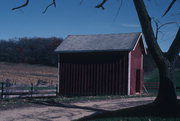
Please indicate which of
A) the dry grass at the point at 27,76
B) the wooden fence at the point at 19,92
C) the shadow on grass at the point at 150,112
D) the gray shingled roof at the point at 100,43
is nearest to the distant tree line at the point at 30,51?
the dry grass at the point at 27,76

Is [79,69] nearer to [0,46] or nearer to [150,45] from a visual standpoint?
[150,45]

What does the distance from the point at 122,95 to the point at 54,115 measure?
36.1 ft

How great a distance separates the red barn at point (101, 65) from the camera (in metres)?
24.1

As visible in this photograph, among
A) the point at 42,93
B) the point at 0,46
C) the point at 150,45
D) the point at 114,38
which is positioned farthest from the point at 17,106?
the point at 0,46

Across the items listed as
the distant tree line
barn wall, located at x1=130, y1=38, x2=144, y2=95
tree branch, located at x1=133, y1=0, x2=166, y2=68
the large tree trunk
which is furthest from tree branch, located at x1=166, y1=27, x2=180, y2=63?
the distant tree line

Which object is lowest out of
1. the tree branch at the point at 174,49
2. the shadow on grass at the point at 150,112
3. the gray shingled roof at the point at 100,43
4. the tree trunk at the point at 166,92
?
the shadow on grass at the point at 150,112

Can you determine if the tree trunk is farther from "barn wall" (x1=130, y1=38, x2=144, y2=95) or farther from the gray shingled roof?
"barn wall" (x1=130, y1=38, x2=144, y2=95)

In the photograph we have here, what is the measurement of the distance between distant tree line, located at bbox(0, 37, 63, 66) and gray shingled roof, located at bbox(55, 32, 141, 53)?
1904 inches

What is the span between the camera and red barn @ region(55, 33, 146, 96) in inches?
949

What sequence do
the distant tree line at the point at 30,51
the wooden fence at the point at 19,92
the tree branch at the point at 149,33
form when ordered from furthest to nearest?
the distant tree line at the point at 30,51 → the wooden fence at the point at 19,92 → the tree branch at the point at 149,33

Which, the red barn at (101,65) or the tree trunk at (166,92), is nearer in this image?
the tree trunk at (166,92)

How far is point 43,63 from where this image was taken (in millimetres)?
78562

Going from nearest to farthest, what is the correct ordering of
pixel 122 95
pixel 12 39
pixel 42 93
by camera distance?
pixel 42 93
pixel 122 95
pixel 12 39

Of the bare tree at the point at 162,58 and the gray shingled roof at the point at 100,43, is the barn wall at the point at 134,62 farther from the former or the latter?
the bare tree at the point at 162,58
